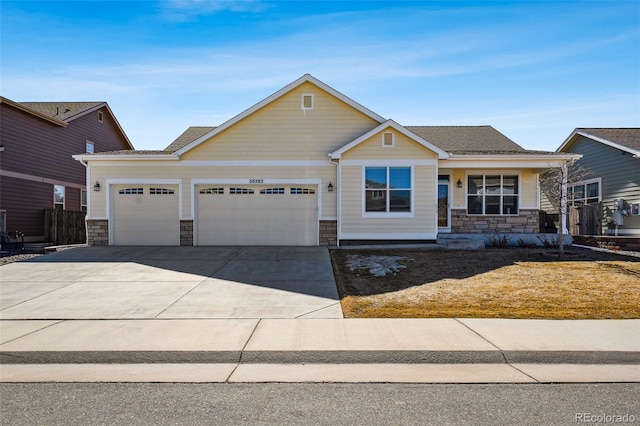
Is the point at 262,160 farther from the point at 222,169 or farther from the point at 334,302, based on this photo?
the point at 334,302

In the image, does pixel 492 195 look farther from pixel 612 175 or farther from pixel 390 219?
pixel 612 175

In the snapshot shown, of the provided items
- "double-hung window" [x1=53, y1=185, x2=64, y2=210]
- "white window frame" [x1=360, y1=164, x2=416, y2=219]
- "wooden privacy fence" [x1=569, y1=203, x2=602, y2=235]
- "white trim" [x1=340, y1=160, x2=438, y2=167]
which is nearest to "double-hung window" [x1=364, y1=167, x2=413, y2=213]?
→ "white window frame" [x1=360, y1=164, x2=416, y2=219]

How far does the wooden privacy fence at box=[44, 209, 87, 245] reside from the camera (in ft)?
67.7

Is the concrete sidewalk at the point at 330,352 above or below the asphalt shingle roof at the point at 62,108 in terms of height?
below

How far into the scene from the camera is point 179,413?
3932 mm

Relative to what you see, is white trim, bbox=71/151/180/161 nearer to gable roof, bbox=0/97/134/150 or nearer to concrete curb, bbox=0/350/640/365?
gable roof, bbox=0/97/134/150

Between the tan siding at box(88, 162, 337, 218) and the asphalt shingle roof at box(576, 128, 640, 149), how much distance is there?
13.7 m

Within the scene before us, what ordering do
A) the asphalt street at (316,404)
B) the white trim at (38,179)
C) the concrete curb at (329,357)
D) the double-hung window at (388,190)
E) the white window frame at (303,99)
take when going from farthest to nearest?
the white trim at (38,179), the white window frame at (303,99), the double-hung window at (388,190), the concrete curb at (329,357), the asphalt street at (316,404)

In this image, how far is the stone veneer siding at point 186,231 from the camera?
16.1 meters

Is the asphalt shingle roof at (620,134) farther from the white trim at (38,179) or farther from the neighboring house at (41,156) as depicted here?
the white trim at (38,179)

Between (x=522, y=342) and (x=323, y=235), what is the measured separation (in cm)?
1059

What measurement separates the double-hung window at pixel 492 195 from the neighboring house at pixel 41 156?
20.5 meters

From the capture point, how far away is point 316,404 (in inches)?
162

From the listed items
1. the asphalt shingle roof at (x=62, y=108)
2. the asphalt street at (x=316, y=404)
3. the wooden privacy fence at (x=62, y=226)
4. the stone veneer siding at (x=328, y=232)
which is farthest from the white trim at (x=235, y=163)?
the asphalt street at (x=316, y=404)
